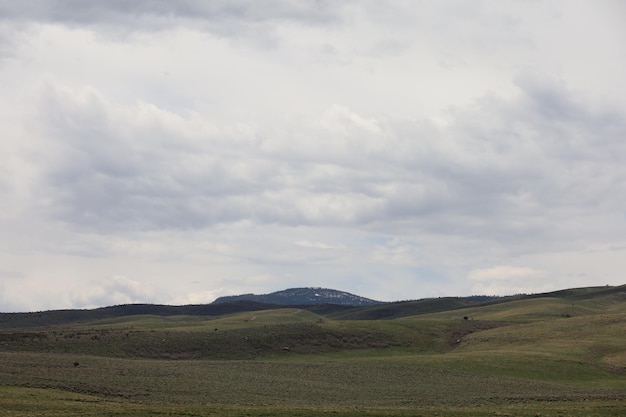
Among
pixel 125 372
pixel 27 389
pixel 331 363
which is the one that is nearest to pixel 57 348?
pixel 125 372

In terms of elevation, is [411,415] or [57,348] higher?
[57,348]

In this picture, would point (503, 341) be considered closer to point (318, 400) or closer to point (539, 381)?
point (539, 381)

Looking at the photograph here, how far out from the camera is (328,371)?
95.4 metres

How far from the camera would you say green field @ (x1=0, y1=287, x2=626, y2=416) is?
6350cm

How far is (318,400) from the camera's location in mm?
71812

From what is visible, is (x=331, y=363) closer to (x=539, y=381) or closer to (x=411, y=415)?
(x=539, y=381)

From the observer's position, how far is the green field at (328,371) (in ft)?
208

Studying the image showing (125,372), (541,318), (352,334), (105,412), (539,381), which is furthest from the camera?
(541,318)

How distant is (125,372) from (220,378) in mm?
10053

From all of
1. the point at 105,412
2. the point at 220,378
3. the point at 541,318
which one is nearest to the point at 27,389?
the point at 105,412

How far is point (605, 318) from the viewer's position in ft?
470

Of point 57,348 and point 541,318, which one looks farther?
point 541,318

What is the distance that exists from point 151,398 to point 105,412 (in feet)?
42.9

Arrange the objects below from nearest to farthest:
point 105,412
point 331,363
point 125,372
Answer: point 105,412, point 125,372, point 331,363
